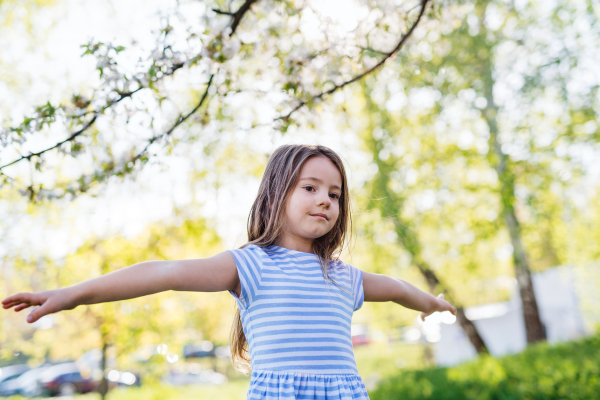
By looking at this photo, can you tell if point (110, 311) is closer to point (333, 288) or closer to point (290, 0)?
point (290, 0)

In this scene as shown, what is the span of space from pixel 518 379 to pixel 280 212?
185 inches

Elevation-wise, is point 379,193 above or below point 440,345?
above

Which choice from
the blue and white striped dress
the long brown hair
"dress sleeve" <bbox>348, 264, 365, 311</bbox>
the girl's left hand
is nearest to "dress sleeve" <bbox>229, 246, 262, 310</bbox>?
the blue and white striped dress

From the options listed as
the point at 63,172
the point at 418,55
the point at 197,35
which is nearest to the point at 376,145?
the point at 418,55

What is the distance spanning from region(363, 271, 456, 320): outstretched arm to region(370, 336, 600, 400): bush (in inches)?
116

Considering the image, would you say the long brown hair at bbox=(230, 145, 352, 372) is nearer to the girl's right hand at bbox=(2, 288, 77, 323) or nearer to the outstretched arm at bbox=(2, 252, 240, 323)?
the outstretched arm at bbox=(2, 252, 240, 323)

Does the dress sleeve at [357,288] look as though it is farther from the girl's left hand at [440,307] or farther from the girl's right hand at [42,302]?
the girl's right hand at [42,302]

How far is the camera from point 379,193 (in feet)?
25.3

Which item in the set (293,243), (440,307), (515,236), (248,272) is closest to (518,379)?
(515,236)

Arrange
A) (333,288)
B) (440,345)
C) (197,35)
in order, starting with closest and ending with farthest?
(333,288), (197,35), (440,345)

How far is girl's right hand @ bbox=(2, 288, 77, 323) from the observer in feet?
3.80

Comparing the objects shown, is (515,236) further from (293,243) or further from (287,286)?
(287,286)

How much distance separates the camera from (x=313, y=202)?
1.69m

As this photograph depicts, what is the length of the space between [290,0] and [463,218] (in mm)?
6264
